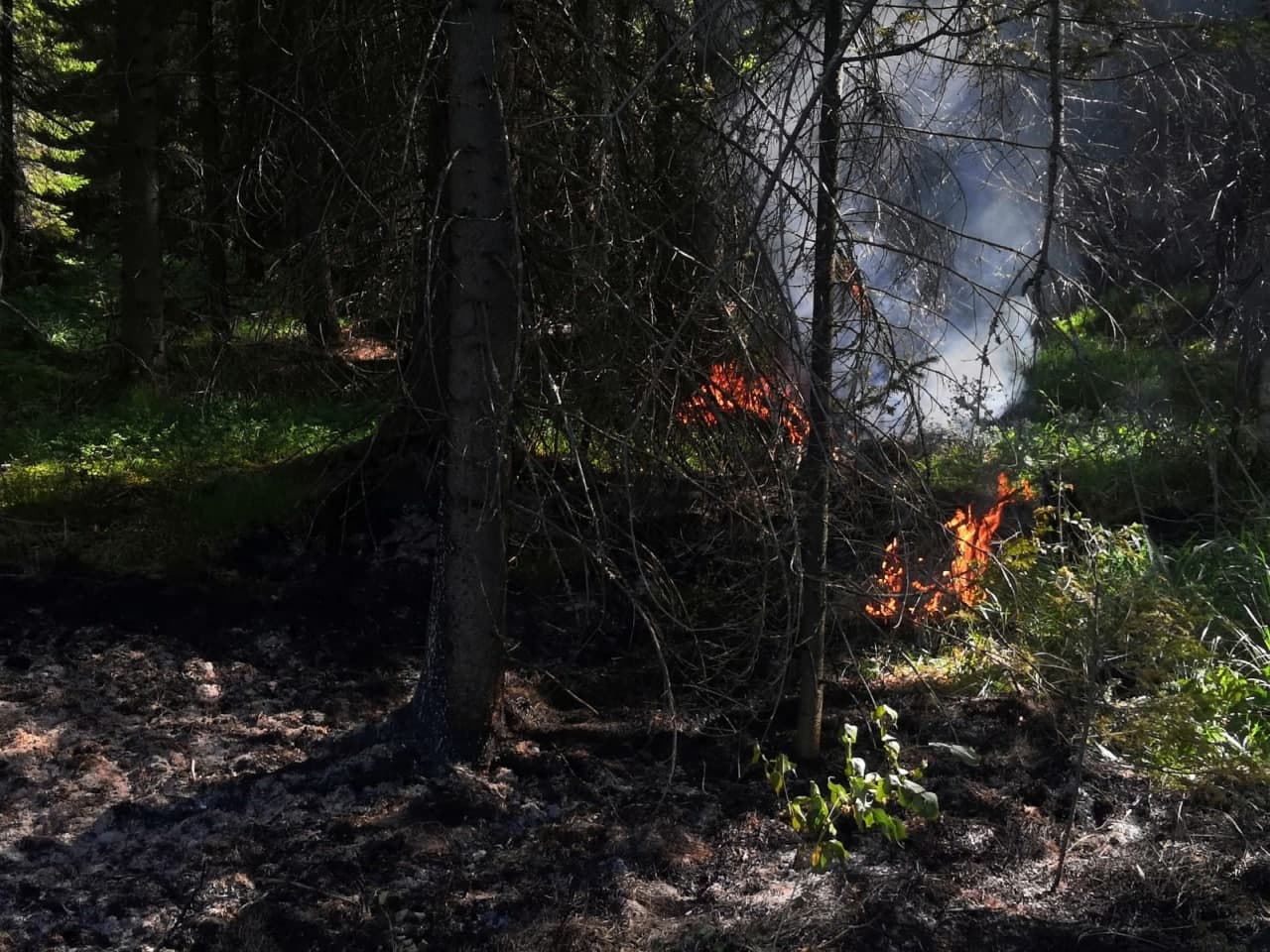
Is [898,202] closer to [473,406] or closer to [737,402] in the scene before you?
[737,402]

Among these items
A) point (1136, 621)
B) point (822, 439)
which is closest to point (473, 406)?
point (822, 439)

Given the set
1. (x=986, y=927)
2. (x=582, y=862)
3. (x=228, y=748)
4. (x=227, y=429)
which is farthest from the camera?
(x=227, y=429)

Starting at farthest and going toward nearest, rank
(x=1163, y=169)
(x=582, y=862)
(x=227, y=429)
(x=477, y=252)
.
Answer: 1. (x=227, y=429)
2. (x=1163, y=169)
3. (x=477, y=252)
4. (x=582, y=862)

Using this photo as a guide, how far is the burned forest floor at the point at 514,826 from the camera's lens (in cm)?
355

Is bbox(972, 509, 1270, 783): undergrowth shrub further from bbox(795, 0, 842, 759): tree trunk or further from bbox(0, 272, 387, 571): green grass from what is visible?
bbox(0, 272, 387, 571): green grass

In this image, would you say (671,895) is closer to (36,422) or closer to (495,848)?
(495,848)

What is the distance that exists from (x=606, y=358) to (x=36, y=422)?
23.8 ft

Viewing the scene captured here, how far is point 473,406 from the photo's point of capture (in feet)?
13.9

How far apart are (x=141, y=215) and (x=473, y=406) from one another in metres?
7.02

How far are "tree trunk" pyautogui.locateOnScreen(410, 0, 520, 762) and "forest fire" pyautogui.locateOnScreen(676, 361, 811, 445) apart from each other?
64 cm

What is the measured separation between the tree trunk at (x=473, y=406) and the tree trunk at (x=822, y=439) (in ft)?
3.39

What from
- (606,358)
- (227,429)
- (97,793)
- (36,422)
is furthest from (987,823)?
(36,422)

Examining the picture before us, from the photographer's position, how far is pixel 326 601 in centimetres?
611

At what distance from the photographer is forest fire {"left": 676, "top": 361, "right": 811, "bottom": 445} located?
145 inches
